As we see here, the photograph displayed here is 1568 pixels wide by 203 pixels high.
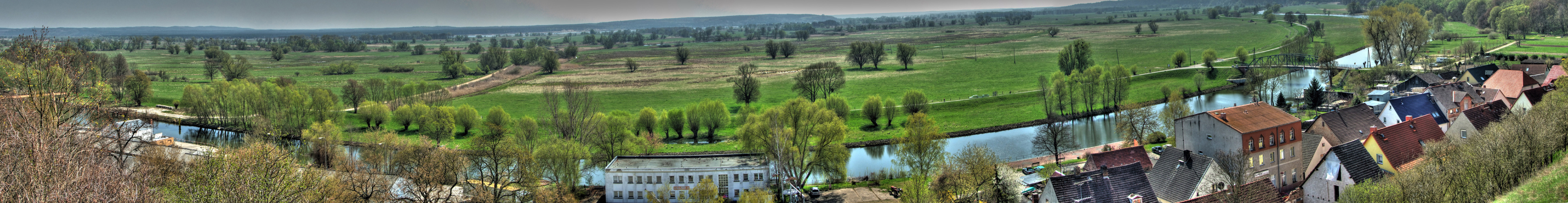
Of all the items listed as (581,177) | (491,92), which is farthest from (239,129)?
(581,177)

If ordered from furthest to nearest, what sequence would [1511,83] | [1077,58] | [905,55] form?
[905,55] < [1077,58] < [1511,83]

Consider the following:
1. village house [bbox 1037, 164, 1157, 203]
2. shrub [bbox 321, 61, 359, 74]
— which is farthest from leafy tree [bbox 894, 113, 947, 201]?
shrub [bbox 321, 61, 359, 74]

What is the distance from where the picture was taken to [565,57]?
505 feet

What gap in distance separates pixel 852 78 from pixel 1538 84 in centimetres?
5761

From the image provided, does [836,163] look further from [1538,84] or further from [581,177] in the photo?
[1538,84]

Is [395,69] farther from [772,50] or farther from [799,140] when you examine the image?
[799,140]

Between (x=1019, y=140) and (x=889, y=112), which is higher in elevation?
(x=889, y=112)

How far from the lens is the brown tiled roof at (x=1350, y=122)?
38406 millimetres

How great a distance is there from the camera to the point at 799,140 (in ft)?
145

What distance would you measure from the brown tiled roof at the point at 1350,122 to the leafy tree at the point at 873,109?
93.7ft

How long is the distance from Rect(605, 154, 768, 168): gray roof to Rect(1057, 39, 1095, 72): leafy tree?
190 feet

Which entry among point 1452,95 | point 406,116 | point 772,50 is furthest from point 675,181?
point 772,50

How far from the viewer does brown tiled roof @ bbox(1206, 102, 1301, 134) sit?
1275 inches

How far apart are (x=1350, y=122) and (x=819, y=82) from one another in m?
42.6
